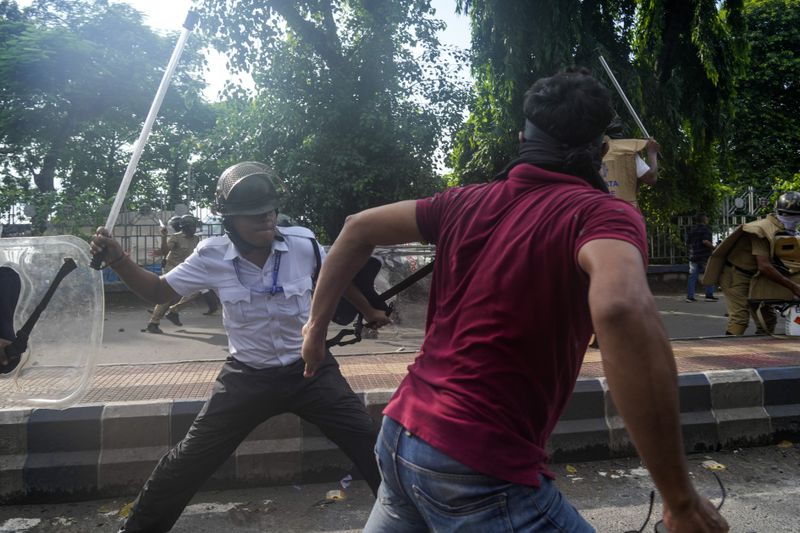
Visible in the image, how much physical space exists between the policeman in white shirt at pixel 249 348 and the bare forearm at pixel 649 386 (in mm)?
1982

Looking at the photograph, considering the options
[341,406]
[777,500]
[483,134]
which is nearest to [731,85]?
[483,134]

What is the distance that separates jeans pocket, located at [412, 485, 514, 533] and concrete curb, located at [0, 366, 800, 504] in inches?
118

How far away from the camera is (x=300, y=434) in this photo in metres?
4.40

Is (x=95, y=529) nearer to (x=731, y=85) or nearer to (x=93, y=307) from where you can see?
(x=93, y=307)

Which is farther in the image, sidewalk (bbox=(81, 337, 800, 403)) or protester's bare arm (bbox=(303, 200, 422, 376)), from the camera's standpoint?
sidewalk (bbox=(81, 337, 800, 403))

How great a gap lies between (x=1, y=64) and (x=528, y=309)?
3179 cm

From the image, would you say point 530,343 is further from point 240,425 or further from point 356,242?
point 240,425

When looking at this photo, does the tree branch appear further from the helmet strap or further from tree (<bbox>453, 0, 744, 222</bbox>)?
the helmet strap

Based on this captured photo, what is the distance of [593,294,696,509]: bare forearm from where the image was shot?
116 cm

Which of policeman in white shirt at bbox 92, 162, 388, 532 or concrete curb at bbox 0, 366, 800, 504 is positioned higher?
policeman in white shirt at bbox 92, 162, 388, 532

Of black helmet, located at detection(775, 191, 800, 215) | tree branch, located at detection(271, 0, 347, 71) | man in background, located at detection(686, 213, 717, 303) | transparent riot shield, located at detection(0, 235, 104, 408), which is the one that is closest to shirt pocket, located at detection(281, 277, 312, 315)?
transparent riot shield, located at detection(0, 235, 104, 408)

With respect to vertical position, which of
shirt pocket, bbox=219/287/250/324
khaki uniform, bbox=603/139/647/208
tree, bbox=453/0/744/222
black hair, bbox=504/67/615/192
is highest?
tree, bbox=453/0/744/222

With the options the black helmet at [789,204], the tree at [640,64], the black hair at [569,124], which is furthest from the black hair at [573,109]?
the tree at [640,64]

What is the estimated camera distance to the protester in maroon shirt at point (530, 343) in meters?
1.18
